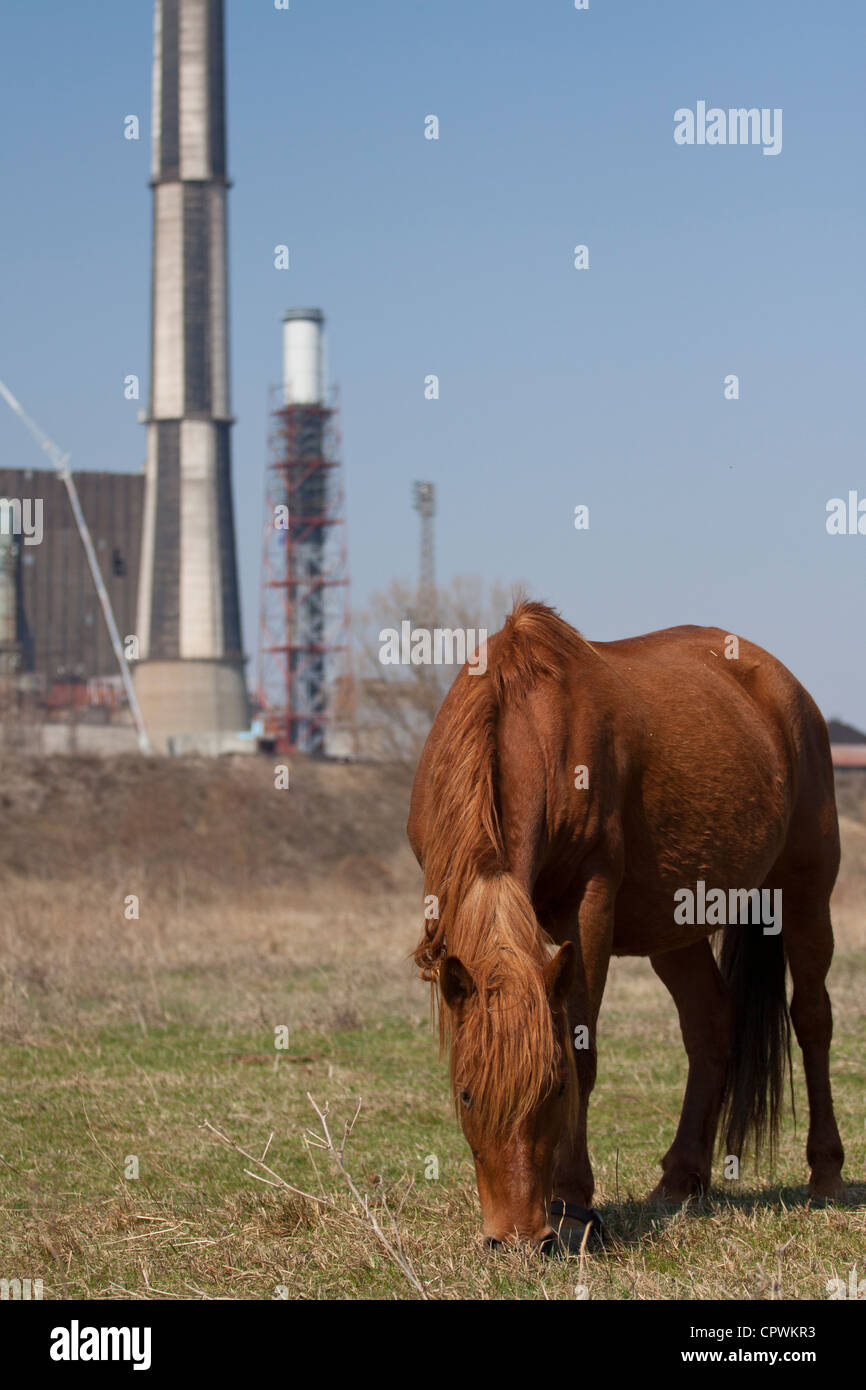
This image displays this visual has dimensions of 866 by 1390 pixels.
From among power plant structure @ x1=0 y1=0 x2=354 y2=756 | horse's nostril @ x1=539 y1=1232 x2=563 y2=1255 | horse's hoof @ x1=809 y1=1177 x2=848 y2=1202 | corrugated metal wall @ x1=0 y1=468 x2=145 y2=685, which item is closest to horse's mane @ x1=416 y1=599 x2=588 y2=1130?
horse's nostril @ x1=539 y1=1232 x2=563 y2=1255

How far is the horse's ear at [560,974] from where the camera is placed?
15.0 ft

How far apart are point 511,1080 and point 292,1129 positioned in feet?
11.4

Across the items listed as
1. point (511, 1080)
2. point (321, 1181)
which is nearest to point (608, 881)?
point (511, 1080)

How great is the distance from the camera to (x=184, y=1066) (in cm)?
943

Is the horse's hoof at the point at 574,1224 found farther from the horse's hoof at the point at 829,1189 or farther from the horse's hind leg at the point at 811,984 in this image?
the horse's hind leg at the point at 811,984

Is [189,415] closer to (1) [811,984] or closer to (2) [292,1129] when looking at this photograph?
(2) [292,1129]

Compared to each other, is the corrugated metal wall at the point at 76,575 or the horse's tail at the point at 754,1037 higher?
the corrugated metal wall at the point at 76,575

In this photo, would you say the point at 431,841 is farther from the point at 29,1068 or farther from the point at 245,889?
the point at 245,889

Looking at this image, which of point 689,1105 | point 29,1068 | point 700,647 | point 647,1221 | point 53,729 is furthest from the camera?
point 53,729

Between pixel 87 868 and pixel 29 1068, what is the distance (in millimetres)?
19427

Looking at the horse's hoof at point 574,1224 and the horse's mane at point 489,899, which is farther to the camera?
the horse's hoof at point 574,1224

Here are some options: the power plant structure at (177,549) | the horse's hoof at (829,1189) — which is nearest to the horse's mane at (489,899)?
the horse's hoof at (829,1189)

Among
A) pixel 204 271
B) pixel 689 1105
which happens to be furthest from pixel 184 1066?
pixel 204 271

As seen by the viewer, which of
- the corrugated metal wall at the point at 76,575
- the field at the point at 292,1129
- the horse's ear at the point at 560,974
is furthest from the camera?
the corrugated metal wall at the point at 76,575
